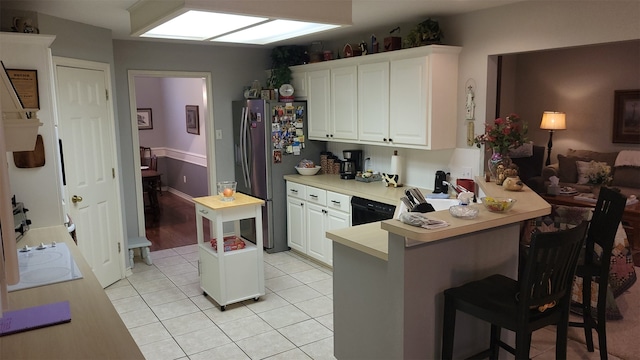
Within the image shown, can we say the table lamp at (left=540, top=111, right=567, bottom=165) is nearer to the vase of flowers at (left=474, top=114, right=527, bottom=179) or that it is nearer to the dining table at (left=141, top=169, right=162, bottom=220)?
the vase of flowers at (left=474, top=114, right=527, bottom=179)

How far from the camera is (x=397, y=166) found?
4.85 metres

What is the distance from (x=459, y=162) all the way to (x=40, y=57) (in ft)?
11.1

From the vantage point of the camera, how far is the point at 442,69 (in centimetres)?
409

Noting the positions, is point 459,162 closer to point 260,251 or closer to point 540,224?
point 540,224

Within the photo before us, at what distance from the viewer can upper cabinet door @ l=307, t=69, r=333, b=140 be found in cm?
528

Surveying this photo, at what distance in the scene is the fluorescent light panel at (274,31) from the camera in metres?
3.34

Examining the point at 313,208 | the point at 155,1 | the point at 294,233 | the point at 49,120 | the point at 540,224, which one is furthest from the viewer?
the point at 294,233

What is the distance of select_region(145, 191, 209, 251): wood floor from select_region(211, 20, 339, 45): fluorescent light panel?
3.06 metres

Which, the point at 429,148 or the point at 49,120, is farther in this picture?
the point at 429,148

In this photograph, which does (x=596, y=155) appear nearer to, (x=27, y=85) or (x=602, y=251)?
(x=602, y=251)

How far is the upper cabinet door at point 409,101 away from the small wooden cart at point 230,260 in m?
1.44

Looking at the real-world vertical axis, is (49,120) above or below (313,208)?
above

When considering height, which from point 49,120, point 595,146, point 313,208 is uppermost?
point 49,120

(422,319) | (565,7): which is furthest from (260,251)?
(565,7)
